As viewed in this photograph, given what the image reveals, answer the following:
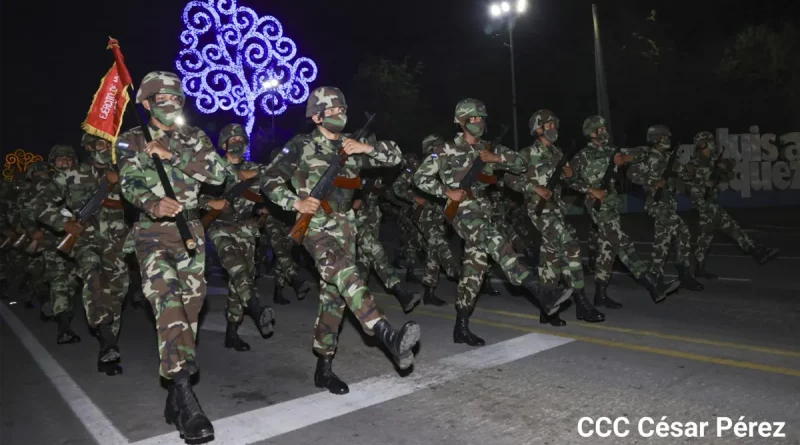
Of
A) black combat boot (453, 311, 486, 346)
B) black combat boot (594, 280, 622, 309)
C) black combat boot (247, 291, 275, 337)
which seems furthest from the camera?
black combat boot (594, 280, 622, 309)

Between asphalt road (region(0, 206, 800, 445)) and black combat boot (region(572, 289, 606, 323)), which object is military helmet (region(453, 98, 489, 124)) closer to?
asphalt road (region(0, 206, 800, 445))

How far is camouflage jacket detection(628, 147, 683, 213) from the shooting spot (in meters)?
8.52

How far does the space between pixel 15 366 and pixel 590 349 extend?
5.11 meters

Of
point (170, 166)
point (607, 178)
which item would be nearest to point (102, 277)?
point (170, 166)

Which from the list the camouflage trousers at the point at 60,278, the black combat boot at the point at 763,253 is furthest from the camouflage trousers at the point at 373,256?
the black combat boot at the point at 763,253

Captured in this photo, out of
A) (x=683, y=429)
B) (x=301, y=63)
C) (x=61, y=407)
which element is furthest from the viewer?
(x=301, y=63)

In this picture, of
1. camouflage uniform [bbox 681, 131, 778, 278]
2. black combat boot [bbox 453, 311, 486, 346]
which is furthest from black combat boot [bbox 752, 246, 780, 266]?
black combat boot [bbox 453, 311, 486, 346]

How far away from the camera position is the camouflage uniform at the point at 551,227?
687 centimetres

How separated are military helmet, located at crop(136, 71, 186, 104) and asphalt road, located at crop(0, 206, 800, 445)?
2127 mm

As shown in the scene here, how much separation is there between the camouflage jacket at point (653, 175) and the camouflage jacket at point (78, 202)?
231 inches

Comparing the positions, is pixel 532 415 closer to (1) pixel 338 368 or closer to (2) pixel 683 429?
(2) pixel 683 429

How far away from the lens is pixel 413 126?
42.1 meters

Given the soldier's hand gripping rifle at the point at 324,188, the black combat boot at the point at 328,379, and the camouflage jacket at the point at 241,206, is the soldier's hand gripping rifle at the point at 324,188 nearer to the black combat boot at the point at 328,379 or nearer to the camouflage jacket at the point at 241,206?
the black combat boot at the point at 328,379

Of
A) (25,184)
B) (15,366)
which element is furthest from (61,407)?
(25,184)
